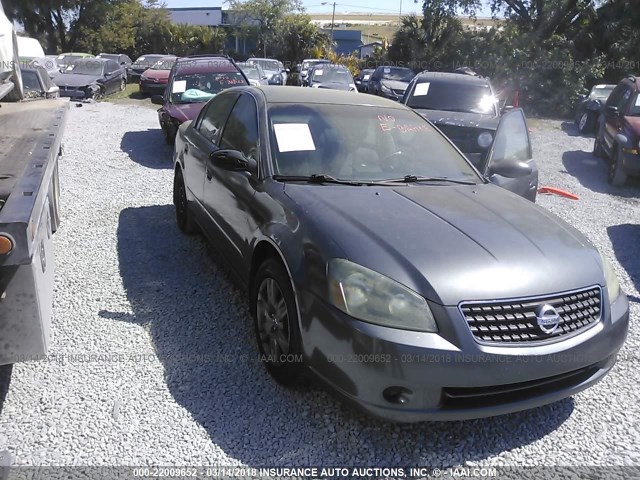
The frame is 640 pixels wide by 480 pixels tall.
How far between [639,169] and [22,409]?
8902 mm

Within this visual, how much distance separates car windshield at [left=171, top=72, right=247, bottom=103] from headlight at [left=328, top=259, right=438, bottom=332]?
8.31 metres

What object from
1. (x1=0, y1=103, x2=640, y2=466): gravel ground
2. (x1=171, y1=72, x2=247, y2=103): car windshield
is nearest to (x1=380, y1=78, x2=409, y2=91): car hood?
(x1=171, y1=72, x2=247, y2=103): car windshield

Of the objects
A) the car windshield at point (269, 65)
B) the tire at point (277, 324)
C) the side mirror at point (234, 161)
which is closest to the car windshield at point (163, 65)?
the car windshield at point (269, 65)

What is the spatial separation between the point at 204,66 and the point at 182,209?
20.0 feet

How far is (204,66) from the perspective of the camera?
11.0 m

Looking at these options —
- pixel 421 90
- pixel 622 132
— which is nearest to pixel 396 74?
pixel 421 90

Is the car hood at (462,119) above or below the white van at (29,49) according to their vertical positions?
below

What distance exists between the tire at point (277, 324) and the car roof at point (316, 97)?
1472mm

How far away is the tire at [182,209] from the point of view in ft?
18.1

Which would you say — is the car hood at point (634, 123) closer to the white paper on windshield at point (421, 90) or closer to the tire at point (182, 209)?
the white paper on windshield at point (421, 90)

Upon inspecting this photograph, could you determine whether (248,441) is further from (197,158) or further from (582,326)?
(197,158)

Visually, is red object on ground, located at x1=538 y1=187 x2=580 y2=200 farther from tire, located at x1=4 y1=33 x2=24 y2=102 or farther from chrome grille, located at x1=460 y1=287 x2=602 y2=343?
tire, located at x1=4 y1=33 x2=24 y2=102

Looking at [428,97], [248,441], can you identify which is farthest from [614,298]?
[428,97]

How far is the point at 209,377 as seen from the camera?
3383 mm
